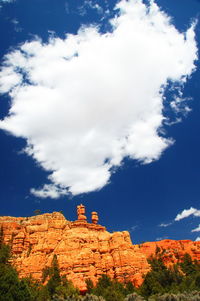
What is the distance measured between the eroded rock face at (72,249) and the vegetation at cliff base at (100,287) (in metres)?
4.38

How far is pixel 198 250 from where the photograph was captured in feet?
366

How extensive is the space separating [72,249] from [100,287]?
1926 centimetres

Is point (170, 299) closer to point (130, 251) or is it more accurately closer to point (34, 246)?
point (130, 251)

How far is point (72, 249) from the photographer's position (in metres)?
84.8

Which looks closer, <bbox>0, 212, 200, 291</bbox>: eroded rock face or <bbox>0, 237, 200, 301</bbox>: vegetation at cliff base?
<bbox>0, 237, 200, 301</bbox>: vegetation at cliff base

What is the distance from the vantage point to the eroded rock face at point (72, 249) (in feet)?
263

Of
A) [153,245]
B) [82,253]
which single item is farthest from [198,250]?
[82,253]

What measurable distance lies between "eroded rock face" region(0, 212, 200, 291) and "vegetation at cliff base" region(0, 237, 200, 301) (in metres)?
4.38

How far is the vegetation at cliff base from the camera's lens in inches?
1687

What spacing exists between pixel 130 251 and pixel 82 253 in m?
17.3

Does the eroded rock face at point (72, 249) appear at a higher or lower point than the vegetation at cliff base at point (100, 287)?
higher

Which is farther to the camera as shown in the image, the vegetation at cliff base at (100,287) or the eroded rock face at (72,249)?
the eroded rock face at (72,249)

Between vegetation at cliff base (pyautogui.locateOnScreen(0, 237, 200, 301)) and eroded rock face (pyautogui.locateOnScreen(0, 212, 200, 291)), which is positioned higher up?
eroded rock face (pyautogui.locateOnScreen(0, 212, 200, 291))

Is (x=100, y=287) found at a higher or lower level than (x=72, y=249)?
lower
